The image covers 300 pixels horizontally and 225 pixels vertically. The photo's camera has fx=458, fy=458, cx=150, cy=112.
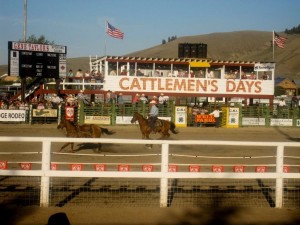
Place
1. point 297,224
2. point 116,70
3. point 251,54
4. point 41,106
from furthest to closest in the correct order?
point 251,54 < point 116,70 < point 41,106 < point 297,224

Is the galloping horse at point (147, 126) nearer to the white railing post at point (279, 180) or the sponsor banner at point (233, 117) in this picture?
the white railing post at point (279, 180)

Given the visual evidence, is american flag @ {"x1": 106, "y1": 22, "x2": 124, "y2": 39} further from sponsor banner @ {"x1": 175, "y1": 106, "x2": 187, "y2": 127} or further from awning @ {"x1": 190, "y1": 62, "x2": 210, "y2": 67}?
sponsor banner @ {"x1": 175, "y1": 106, "x2": 187, "y2": 127}

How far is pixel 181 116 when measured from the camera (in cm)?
2791

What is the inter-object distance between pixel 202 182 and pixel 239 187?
2.60ft

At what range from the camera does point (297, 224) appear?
664 centimetres

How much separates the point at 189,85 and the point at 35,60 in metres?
11.4

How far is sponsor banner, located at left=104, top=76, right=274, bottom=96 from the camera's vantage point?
32.2 metres

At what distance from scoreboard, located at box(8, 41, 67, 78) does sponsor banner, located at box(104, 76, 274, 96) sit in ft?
15.1

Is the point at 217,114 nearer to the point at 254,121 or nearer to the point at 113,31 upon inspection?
the point at 254,121

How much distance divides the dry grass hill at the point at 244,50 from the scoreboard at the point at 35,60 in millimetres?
109602

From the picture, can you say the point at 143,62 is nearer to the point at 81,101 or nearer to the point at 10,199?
the point at 81,101

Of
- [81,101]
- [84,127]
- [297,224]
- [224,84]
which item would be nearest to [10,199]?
[297,224]

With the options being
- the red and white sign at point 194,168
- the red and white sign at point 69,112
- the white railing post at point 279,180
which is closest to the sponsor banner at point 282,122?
the red and white sign at point 69,112

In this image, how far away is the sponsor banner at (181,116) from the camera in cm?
2781
